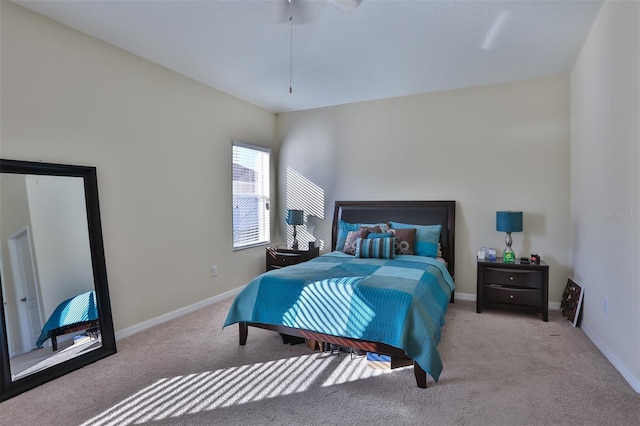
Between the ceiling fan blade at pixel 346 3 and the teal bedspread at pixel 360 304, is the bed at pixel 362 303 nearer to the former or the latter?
the teal bedspread at pixel 360 304

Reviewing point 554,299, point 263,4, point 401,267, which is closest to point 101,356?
point 401,267

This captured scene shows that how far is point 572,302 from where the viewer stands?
3414 millimetres

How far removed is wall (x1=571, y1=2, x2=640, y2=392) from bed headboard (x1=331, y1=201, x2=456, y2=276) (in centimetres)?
127

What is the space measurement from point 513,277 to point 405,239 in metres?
1.19

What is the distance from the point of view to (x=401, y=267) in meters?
3.16

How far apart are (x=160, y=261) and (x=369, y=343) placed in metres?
2.37

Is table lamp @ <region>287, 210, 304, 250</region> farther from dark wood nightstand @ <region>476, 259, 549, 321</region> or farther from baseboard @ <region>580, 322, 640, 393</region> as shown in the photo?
baseboard @ <region>580, 322, 640, 393</region>

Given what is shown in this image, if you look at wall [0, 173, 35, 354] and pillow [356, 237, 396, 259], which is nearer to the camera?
wall [0, 173, 35, 354]

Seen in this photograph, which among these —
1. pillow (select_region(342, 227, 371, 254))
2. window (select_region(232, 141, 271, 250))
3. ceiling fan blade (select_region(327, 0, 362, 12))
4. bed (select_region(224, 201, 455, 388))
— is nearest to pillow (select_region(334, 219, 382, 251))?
pillow (select_region(342, 227, 371, 254))

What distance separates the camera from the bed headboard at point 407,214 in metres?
4.18

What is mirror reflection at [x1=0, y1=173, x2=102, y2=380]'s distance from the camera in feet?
7.64

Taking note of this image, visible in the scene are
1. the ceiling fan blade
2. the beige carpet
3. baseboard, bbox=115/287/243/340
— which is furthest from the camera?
baseboard, bbox=115/287/243/340

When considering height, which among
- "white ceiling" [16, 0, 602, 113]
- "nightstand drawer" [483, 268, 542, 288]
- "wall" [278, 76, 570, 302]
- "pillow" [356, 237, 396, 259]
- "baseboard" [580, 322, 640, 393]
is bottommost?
"baseboard" [580, 322, 640, 393]

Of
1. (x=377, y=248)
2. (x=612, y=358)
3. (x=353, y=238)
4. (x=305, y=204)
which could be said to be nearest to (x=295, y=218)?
(x=305, y=204)
